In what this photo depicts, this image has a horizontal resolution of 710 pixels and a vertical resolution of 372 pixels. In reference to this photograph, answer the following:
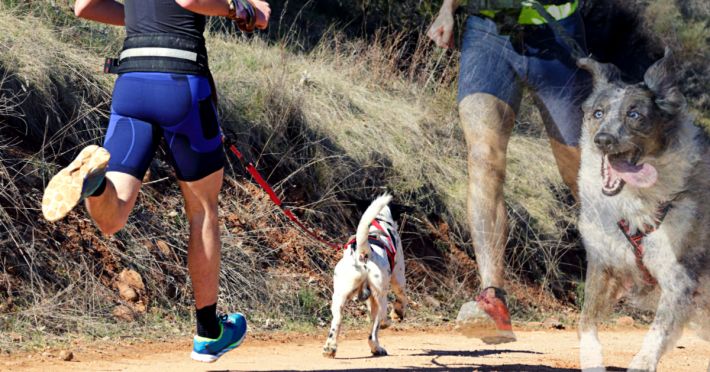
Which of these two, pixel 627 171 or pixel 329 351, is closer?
pixel 627 171

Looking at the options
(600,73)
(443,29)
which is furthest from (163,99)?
(600,73)

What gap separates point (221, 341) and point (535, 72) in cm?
202

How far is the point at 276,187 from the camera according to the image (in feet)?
31.6

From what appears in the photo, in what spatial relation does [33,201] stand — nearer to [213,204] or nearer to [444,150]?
[213,204]

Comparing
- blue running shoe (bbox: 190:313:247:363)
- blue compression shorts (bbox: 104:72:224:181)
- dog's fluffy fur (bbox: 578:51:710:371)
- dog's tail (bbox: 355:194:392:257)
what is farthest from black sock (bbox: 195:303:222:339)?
dog's tail (bbox: 355:194:392:257)

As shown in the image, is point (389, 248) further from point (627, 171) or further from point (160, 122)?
point (627, 171)

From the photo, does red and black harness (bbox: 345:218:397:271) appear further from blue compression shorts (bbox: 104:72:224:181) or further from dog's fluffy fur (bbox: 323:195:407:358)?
blue compression shorts (bbox: 104:72:224:181)

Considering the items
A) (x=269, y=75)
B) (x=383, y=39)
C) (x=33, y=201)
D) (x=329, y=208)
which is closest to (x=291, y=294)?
(x=329, y=208)

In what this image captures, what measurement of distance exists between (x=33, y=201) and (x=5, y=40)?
1718 mm

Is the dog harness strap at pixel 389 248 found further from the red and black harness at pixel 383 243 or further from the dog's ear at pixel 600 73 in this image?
the dog's ear at pixel 600 73

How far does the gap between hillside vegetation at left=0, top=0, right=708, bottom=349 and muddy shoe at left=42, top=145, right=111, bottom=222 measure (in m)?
2.69

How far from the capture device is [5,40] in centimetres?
853

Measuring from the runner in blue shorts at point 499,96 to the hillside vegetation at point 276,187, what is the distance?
298 cm

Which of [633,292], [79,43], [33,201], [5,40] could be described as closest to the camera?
[633,292]
